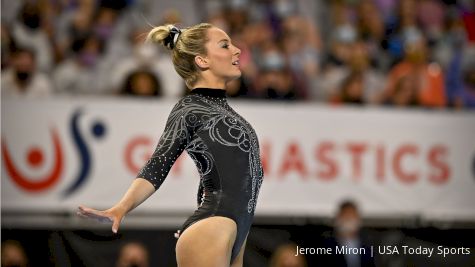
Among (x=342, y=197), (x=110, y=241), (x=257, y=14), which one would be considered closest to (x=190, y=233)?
(x=110, y=241)

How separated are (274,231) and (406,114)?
1551 millimetres

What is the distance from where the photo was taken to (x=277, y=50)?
885 centimetres

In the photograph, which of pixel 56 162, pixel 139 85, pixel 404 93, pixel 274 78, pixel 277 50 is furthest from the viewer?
pixel 277 50

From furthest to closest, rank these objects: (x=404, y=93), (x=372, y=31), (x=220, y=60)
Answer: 1. (x=372, y=31)
2. (x=404, y=93)
3. (x=220, y=60)

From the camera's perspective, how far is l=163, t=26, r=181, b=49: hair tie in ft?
14.0

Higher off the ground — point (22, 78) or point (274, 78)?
point (274, 78)

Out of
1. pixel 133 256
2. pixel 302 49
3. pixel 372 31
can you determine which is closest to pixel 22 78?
pixel 133 256

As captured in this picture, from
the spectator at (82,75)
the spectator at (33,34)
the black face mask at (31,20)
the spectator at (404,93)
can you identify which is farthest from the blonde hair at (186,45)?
the spectator at (404,93)

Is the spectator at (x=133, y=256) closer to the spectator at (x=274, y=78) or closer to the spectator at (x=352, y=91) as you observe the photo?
the spectator at (x=274, y=78)

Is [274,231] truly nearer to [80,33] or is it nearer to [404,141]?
[404,141]

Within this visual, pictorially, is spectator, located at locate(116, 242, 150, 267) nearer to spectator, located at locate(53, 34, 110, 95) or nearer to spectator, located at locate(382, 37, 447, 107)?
spectator, located at locate(53, 34, 110, 95)

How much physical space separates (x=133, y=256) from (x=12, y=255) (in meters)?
0.89

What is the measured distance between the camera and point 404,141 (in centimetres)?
774

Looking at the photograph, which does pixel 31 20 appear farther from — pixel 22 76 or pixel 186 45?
pixel 186 45
